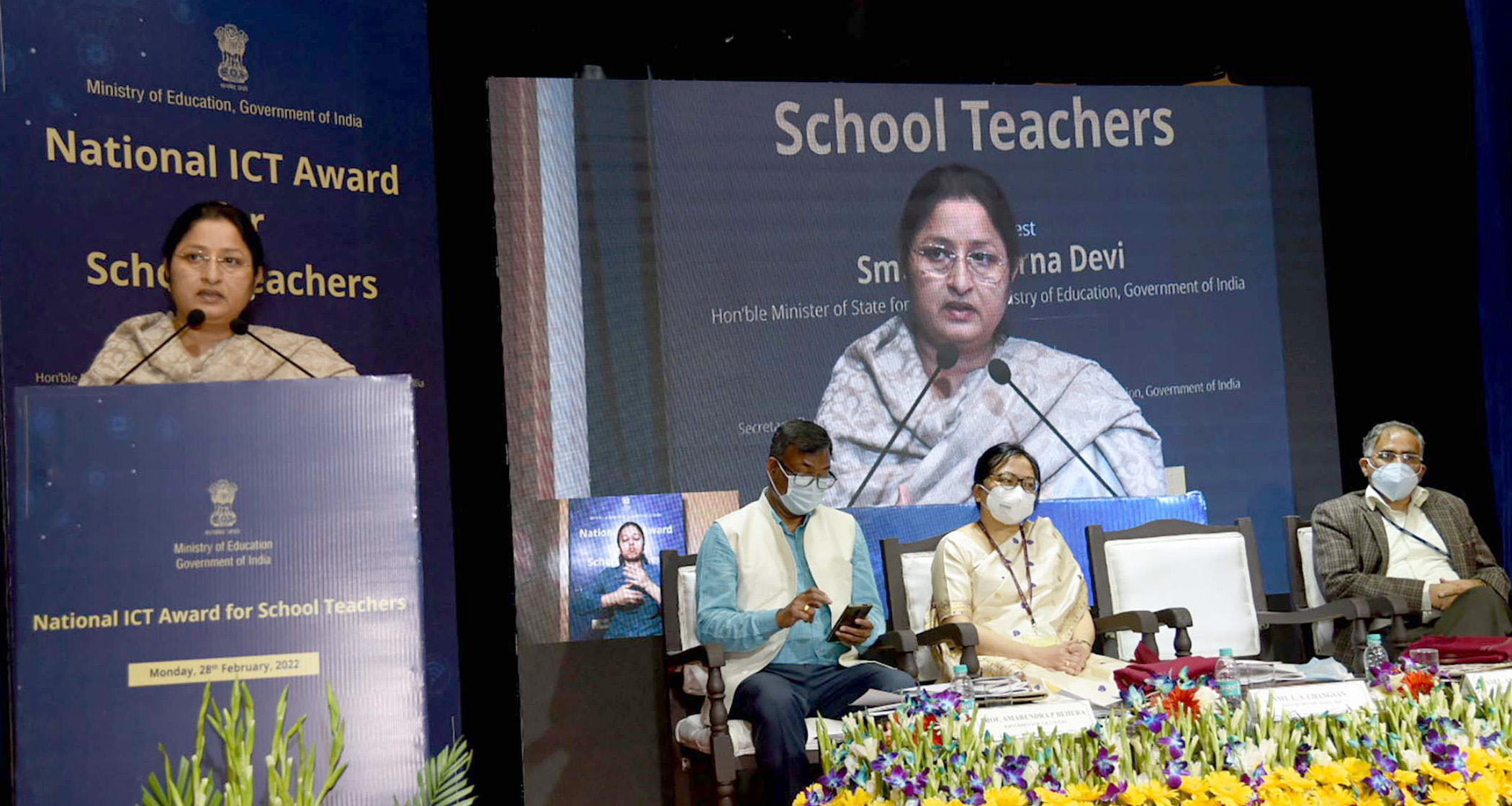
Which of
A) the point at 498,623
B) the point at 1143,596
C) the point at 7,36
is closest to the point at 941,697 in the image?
the point at 1143,596

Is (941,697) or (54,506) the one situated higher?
(54,506)

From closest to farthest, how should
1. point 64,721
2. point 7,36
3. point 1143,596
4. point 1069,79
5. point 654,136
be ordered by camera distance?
point 64,721 < point 7,36 < point 1143,596 < point 654,136 < point 1069,79

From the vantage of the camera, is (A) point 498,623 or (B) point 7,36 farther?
(A) point 498,623

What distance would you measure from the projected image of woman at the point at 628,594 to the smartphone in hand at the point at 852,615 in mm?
1022

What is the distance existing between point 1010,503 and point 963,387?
1118 mm

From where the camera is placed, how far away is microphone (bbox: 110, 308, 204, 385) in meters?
4.04

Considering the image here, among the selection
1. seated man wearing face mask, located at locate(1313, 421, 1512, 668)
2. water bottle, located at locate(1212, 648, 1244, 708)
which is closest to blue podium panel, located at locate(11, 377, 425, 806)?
water bottle, located at locate(1212, 648, 1244, 708)

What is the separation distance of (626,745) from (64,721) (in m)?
3.02

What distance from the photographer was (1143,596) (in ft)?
15.2

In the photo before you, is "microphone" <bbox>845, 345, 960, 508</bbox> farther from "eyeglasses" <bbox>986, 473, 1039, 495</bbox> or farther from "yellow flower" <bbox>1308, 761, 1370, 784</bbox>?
"yellow flower" <bbox>1308, 761, 1370, 784</bbox>

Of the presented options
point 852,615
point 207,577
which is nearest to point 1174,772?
point 207,577

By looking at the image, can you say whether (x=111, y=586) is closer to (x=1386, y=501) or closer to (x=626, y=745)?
(x=626, y=745)

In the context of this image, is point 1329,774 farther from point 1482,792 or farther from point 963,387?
point 963,387

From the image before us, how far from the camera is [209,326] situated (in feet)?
14.5
